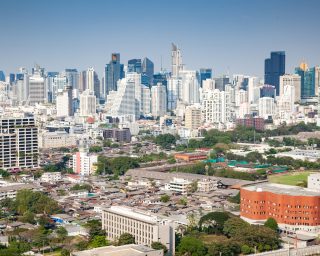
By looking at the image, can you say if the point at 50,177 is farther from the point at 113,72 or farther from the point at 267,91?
the point at 113,72

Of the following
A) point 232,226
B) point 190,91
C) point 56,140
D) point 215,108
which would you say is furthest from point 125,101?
point 232,226

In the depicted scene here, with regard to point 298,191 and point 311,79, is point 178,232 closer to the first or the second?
point 298,191

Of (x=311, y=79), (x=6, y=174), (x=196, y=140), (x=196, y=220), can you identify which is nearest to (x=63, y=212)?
(x=196, y=220)

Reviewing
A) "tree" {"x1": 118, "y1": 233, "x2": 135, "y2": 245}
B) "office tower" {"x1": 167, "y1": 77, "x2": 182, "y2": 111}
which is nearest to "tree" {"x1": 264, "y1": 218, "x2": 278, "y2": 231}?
"tree" {"x1": 118, "y1": 233, "x2": 135, "y2": 245}

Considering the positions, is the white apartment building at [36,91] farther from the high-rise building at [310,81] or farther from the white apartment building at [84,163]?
the white apartment building at [84,163]

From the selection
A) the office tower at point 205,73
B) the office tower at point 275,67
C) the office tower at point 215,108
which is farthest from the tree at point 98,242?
the office tower at point 205,73

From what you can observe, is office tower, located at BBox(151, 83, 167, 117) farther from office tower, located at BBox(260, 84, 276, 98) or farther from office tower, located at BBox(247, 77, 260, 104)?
office tower, located at BBox(260, 84, 276, 98)

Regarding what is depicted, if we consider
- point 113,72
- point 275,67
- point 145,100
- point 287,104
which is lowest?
point 287,104
